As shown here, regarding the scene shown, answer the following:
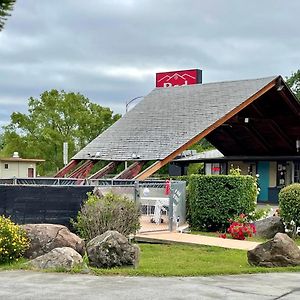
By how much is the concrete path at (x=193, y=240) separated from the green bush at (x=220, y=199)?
1.36 metres

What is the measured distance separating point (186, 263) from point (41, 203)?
479 centimetres

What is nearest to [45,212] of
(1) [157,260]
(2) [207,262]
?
(1) [157,260]

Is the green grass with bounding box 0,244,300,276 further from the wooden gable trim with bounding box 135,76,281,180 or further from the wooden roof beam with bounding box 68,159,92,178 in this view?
the wooden roof beam with bounding box 68,159,92,178

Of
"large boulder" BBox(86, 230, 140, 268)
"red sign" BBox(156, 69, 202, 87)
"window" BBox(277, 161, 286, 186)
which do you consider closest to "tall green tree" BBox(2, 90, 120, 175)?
"red sign" BBox(156, 69, 202, 87)

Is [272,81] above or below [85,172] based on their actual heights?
above

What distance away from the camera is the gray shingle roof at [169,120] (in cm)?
2641

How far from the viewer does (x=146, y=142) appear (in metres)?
27.2

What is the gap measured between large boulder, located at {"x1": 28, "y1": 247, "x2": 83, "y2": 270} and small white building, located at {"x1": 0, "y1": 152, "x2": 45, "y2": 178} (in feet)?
113

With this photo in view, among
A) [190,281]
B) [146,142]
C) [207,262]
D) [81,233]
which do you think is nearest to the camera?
[190,281]

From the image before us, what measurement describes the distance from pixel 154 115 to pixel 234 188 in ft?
44.6

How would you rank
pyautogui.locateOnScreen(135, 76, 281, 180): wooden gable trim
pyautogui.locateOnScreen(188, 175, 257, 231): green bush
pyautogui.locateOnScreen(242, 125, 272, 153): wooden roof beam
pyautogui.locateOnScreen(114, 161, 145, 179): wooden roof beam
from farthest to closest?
pyautogui.locateOnScreen(242, 125, 272, 153): wooden roof beam, pyautogui.locateOnScreen(114, 161, 145, 179): wooden roof beam, pyautogui.locateOnScreen(135, 76, 281, 180): wooden gable trim, pyautogui.locateOnScreen(188, 175, 257, 231): green bush

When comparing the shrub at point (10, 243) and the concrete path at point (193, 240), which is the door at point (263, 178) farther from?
the shrub at point (10, 243)

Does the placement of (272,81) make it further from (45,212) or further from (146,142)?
(45,212)

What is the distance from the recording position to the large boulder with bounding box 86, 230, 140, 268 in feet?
34.3
